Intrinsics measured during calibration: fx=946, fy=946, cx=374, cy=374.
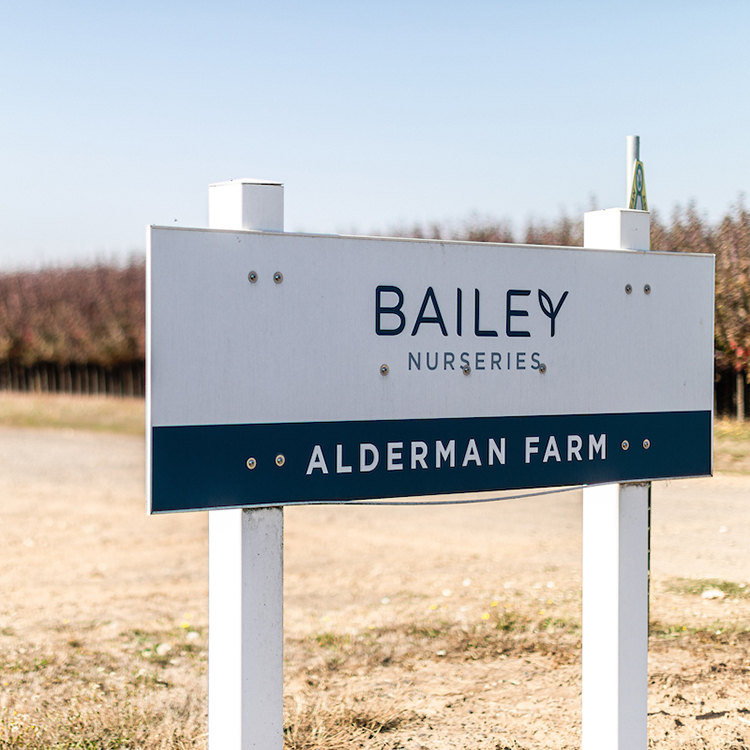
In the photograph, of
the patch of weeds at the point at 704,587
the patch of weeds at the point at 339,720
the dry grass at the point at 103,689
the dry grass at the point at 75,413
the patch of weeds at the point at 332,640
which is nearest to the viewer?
the patch of weeds at the point at 339,720

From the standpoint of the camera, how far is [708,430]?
3434 millimetres

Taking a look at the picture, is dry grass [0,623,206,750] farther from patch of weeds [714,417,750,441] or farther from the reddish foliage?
the reddish foliage

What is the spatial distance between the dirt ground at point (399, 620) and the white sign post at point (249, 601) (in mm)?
1236

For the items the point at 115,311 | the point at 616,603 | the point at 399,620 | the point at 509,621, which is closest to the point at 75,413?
the point at 115,311

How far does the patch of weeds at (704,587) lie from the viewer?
6664mm

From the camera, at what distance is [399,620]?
6.08 metres

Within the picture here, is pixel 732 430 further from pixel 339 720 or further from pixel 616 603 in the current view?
pixel 616 603

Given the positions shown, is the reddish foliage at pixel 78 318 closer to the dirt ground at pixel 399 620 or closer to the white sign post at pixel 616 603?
the dirt ground at pixel 399 620

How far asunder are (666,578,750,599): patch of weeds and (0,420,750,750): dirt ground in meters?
0.03

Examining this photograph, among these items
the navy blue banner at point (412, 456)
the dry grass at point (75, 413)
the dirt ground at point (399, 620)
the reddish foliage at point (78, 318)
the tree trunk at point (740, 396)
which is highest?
the reddish foliage at point (78, 318)

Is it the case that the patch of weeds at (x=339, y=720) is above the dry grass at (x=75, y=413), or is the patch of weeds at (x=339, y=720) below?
above

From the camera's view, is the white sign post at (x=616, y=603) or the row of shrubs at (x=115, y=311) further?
the row of shrubs at (x=115, y=311)

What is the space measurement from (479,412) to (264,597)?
2.89 feet

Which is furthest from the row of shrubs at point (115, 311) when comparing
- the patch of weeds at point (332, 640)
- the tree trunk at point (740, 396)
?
the patch of weeds at point (332, 640)
